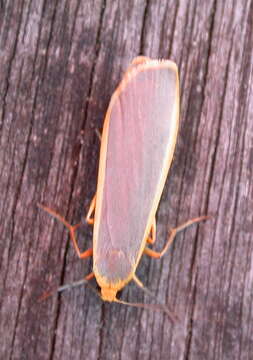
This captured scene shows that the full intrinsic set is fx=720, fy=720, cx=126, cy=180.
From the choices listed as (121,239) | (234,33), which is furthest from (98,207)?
(234,33)

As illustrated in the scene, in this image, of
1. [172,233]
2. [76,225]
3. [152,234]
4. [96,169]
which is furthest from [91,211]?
[172,233]

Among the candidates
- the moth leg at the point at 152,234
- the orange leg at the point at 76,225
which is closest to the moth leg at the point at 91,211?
the orange leg at the point at 76,225

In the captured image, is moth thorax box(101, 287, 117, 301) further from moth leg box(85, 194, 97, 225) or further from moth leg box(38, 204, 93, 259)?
moth leg box(85, 194, 97, 225)

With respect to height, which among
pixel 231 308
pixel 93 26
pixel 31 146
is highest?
pixel 93 26

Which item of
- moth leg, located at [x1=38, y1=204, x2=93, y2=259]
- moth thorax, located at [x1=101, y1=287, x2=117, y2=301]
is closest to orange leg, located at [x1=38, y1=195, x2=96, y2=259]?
moth leg, located at [x1=38, y1=204, x2=93, y2=259]

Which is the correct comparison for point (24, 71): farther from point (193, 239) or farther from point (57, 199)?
point (193, 239)

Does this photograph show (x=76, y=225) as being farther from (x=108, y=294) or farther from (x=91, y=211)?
(x=108, y=294)

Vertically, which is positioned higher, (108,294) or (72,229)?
(72,229)

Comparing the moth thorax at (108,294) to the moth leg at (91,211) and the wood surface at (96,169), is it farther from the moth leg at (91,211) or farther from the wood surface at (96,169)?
the moth leg at (91,211)
